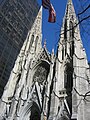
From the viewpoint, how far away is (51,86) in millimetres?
20172

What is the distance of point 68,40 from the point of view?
2522 centimetres

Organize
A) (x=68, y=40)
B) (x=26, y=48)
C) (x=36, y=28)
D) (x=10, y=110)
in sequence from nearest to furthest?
1. (x=10, y=110)
2. (x=68, y=40)
3. (x=26, y=48)
4. (x=36, y=28)

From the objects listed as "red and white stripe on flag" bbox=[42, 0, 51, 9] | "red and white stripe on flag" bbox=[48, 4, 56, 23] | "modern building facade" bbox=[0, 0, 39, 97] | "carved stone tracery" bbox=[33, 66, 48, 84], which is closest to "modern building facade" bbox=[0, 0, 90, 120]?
"carved stone tracery" bbox=[33, 66, 48, 84]

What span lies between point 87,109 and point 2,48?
720 inches

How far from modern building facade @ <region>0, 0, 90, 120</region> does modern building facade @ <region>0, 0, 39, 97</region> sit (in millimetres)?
3854

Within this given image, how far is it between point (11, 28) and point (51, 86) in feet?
61.4

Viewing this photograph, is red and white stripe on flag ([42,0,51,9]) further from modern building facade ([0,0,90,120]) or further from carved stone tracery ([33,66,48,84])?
carved stone tracery ([33,66,48,84])

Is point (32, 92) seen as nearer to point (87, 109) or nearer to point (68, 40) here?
point (87, 109)

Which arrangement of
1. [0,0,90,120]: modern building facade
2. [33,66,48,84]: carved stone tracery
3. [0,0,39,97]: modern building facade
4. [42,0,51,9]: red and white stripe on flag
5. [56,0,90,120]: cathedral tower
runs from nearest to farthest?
1. [42,0,51,9]: red and white stripe on flag
2. [56,0,90,120]: cathedral tower
3. [0,0,90,120]: modern building facade
4. [33,66,48,84]: carved stone tracery
5. [0,0,39,97]: modern building facade

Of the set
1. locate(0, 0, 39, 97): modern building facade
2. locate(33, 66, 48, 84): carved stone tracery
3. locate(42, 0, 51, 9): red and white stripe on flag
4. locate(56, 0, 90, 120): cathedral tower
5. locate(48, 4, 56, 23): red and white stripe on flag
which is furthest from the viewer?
locate(0, 0, 39, 97): modern building facade

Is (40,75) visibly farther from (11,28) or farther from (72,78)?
(11,28)

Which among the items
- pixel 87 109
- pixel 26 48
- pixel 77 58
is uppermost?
pixel 26 48

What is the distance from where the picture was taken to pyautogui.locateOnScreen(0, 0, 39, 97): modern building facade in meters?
29.7

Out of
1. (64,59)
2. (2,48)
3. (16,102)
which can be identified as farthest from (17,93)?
(2,48)
